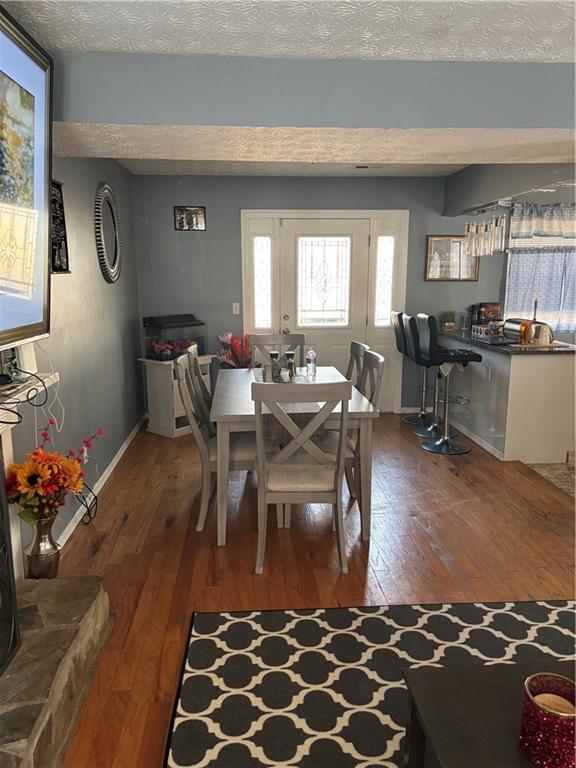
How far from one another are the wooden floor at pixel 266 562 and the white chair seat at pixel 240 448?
47cm

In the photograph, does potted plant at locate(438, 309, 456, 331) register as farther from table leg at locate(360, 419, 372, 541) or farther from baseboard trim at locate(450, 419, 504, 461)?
table leg at locate(360, 419, 372, 541)

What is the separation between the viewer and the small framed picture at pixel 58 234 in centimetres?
295

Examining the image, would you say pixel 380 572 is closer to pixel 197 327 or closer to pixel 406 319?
pixel 406 319

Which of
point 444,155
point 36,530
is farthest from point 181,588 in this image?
point 444,155

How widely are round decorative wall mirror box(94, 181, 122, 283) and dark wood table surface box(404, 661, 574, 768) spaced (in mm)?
3496

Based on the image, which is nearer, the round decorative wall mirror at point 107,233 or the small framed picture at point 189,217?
the round decorative wall mirror at point 107,233

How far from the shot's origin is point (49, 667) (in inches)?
67.8

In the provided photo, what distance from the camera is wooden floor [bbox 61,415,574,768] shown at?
1980 millimetres

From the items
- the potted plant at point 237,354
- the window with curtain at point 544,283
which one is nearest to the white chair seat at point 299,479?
the potted plant at point 237,354

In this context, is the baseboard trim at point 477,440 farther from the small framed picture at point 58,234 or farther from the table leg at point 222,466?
the small framed picture at point 58,234

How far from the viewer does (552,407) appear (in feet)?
14.1

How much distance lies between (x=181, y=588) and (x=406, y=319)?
3.27 metres

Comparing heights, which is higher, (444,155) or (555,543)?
(444,155)

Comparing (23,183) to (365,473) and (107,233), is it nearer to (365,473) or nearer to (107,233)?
(365,473)
